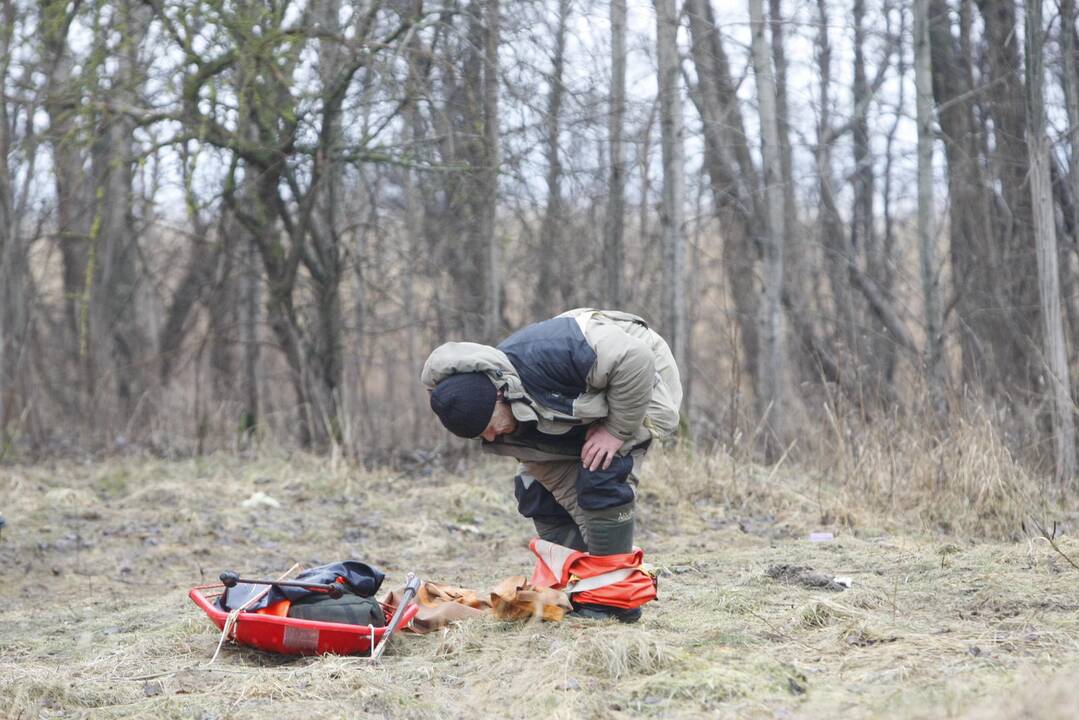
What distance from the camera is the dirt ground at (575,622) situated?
11.8 ft

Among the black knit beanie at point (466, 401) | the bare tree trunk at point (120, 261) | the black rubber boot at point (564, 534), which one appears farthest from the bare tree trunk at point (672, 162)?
the black knit beanie at point (466, 401)

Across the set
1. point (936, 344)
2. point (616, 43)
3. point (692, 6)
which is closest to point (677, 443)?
point (936, 344)

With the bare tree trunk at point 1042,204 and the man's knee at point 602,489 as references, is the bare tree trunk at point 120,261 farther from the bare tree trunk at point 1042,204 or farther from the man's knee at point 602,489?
the bare tree trunk at point 1042,204

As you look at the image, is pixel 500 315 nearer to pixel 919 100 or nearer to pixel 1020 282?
pixel 919 100

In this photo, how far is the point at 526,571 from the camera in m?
6.56

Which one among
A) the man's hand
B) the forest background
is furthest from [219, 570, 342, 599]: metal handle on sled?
the forest background

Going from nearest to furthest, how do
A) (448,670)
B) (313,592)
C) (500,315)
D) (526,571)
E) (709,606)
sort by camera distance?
(448,670), (313,592), (709,606), (526,571), (500,315)

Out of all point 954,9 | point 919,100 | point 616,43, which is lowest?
point 919,100

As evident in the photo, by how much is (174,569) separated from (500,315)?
5.21m

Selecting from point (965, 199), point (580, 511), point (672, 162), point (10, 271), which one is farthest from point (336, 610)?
point (965, 199)

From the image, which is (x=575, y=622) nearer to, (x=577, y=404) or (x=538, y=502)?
(x=538, y=502)

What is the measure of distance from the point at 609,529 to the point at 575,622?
1.31 feet

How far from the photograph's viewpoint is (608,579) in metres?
4.43

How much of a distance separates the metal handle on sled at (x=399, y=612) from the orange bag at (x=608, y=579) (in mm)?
608
